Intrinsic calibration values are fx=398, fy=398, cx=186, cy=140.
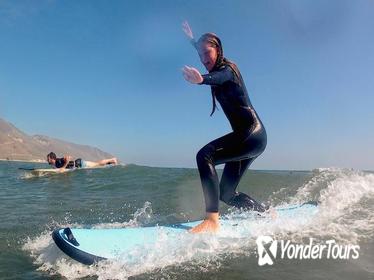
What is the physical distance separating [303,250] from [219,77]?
2.36 m

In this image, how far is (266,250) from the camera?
4867 millimetres

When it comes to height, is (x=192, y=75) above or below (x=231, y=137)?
above

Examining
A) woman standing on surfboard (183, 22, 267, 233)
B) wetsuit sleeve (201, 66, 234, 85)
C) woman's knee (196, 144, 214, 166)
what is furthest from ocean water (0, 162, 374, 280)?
wetsuit sleeve (201, 66, 234, 85)

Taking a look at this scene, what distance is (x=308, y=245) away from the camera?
199 inches

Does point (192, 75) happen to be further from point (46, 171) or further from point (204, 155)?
point (46, 171)

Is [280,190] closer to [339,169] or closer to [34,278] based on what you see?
[339,169]

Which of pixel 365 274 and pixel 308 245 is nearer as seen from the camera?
pixel 365 274

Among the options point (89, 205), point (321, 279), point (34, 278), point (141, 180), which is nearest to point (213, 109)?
point (321, 279)

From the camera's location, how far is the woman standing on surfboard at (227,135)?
16.7 feet

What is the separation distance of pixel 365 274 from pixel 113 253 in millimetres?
2612

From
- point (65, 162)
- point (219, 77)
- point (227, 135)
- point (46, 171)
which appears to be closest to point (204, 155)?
point (227, 135)

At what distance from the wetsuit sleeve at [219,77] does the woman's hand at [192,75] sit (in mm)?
Answer: 132

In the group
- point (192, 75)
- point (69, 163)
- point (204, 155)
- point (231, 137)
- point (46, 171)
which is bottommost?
point (46, 171)

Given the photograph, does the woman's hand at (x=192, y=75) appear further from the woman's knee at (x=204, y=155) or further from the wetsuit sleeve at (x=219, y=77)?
the woman's knee at (x=204, y=155)
